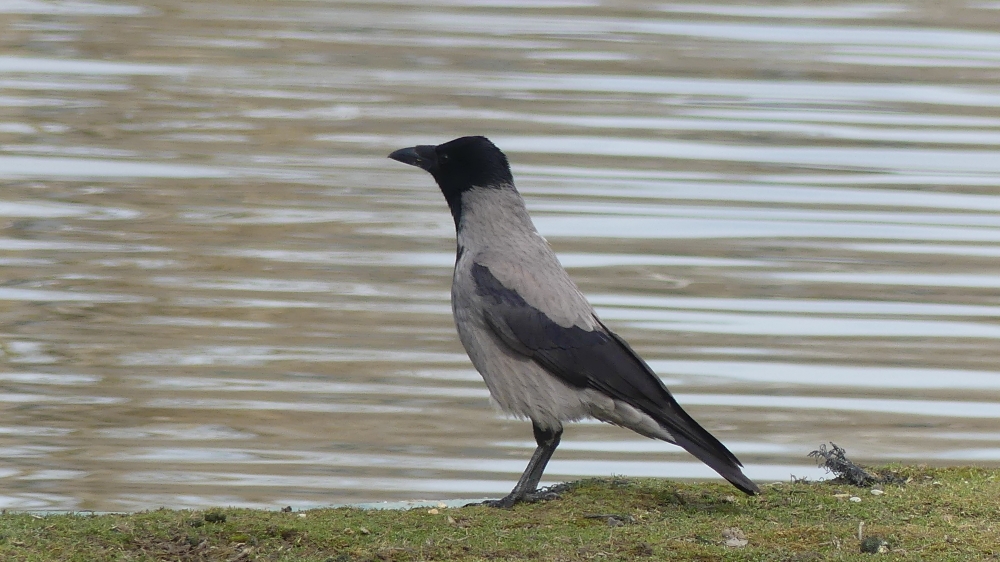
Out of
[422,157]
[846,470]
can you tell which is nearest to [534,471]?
[846,470]

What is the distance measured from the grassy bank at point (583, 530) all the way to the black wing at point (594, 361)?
24 cm

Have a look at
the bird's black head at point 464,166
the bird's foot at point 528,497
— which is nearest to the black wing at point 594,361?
the bird's foot at point 528,497

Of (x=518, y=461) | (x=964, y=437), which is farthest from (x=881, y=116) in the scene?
(x=518, y=461)

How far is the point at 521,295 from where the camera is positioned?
6844 mm

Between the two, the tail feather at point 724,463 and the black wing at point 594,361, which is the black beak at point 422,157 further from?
the tail feather at point 724,463

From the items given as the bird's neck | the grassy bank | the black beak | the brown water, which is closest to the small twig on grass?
the grassy bank

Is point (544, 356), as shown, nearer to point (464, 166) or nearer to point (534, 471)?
point (534, 471)

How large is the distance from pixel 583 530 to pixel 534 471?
842 millimetres

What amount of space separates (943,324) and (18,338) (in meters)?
6.04

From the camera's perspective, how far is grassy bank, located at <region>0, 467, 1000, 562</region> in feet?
18.3

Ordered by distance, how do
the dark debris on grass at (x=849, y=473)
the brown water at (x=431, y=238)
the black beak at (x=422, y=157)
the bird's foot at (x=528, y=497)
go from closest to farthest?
the bird's foot at (x=528, y=497) < the dark debris on grass at (x=849, y=473) < the black beak at (x=422, y=157) < the brown water at (x=431, y=238)

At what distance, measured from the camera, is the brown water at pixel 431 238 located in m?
9.66

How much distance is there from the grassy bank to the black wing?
238 mm

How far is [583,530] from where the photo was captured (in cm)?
600
